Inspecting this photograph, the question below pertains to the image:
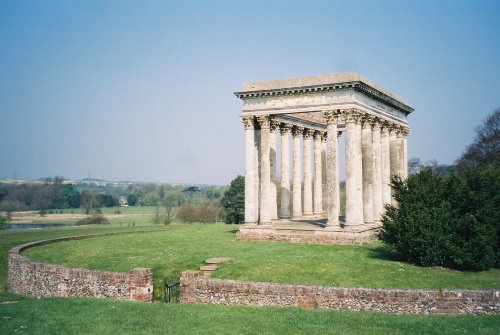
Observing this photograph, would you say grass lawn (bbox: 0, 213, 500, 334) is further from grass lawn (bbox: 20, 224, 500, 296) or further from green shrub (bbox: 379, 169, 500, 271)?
green shrub (bbox: 379, 169, 500, 271)

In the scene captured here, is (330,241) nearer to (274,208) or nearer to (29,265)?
(274,208)

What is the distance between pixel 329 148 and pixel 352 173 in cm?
258

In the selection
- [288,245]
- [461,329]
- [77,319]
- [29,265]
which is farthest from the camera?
[288,245]

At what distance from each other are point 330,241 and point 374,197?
8003 millimetres

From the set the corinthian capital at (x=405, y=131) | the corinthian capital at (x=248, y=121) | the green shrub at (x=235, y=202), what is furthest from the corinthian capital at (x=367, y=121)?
the green shrub at (x=235, y=202)

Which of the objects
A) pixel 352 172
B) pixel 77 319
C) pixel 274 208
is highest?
pixel 352 172

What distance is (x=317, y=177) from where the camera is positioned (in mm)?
45688

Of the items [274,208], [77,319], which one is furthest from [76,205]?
[77,319]

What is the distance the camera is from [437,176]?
26.6 meters

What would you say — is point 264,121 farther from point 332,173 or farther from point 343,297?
point 343,297

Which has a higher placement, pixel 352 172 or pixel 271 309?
pixel 352 172

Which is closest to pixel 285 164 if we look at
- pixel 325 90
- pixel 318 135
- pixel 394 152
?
pixel 318 135

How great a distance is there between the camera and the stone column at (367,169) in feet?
117

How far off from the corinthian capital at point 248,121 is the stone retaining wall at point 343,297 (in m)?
19.8
